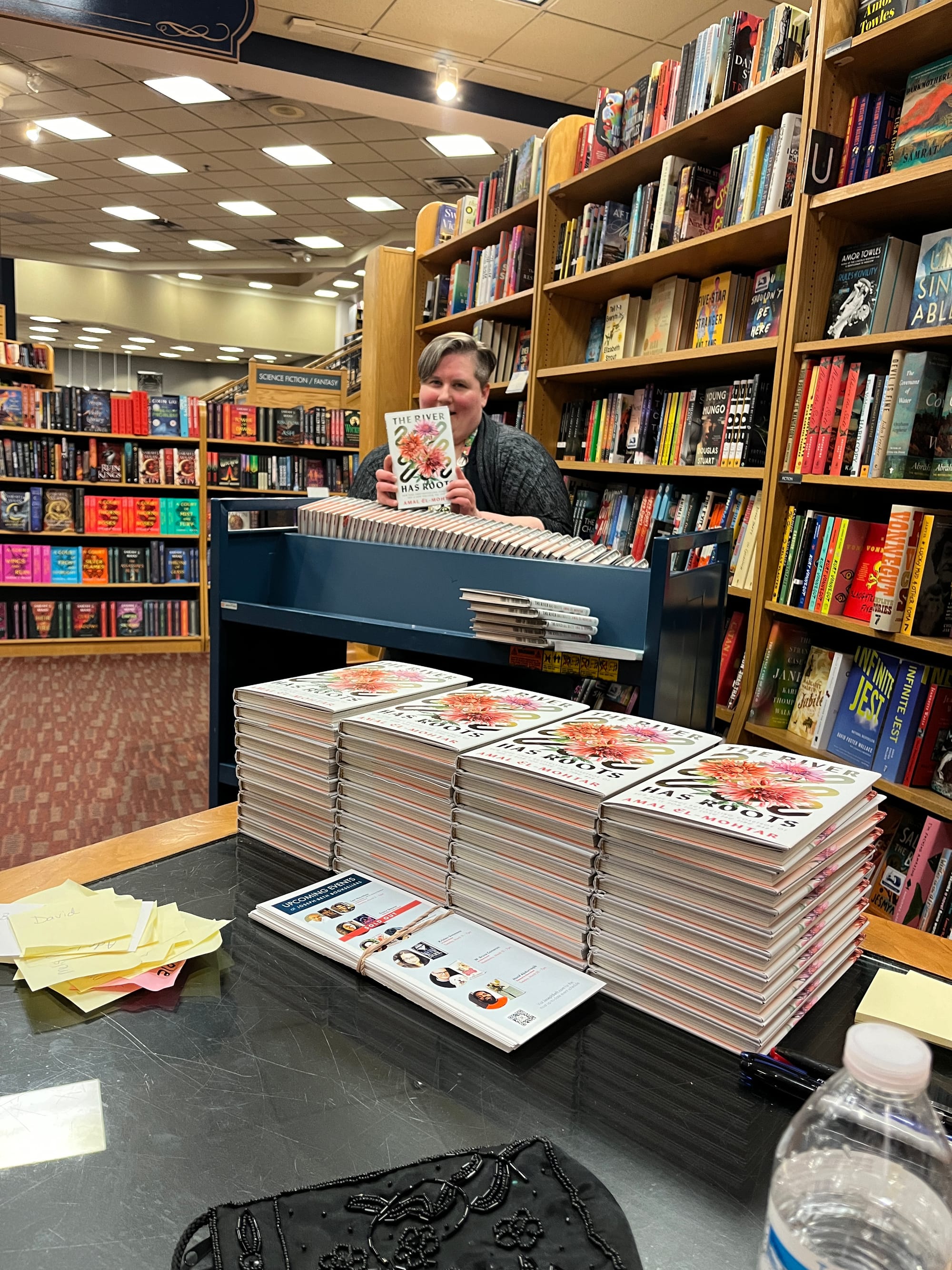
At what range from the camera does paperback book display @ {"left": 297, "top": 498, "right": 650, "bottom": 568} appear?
5.71 feet

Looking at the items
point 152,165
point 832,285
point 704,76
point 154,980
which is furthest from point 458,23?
point 154,980

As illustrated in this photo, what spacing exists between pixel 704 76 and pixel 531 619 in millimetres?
2034

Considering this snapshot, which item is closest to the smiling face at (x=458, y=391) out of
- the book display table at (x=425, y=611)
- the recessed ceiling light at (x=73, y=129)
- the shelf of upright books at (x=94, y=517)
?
the book display table at (x=425, y=611)

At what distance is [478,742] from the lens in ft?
3.12

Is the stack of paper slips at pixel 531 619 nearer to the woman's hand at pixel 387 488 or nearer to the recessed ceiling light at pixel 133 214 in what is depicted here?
the woman's hand at pixel 387 488

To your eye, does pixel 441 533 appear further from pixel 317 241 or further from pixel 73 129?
pixel 317 241

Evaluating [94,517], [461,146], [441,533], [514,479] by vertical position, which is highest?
[461,146]

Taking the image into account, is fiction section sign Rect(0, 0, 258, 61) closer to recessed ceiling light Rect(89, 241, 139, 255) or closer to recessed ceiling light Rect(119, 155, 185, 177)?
recessed ceiling light Rect(119, 155, 185, 177)

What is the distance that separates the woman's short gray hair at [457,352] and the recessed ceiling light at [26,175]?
7.29m

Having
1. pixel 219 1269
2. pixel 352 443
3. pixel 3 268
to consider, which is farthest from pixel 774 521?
pixel 3 268

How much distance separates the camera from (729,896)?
0.74m

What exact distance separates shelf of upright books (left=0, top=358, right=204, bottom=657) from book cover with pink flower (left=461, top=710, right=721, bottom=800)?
20.6ft

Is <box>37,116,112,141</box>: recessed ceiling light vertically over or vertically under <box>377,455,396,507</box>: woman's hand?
over

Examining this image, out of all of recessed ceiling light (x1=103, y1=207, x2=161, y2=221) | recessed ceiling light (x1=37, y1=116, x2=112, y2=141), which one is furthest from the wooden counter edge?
recessed ceiling light (x1=103, y1=207, x2=161, y2=221)
